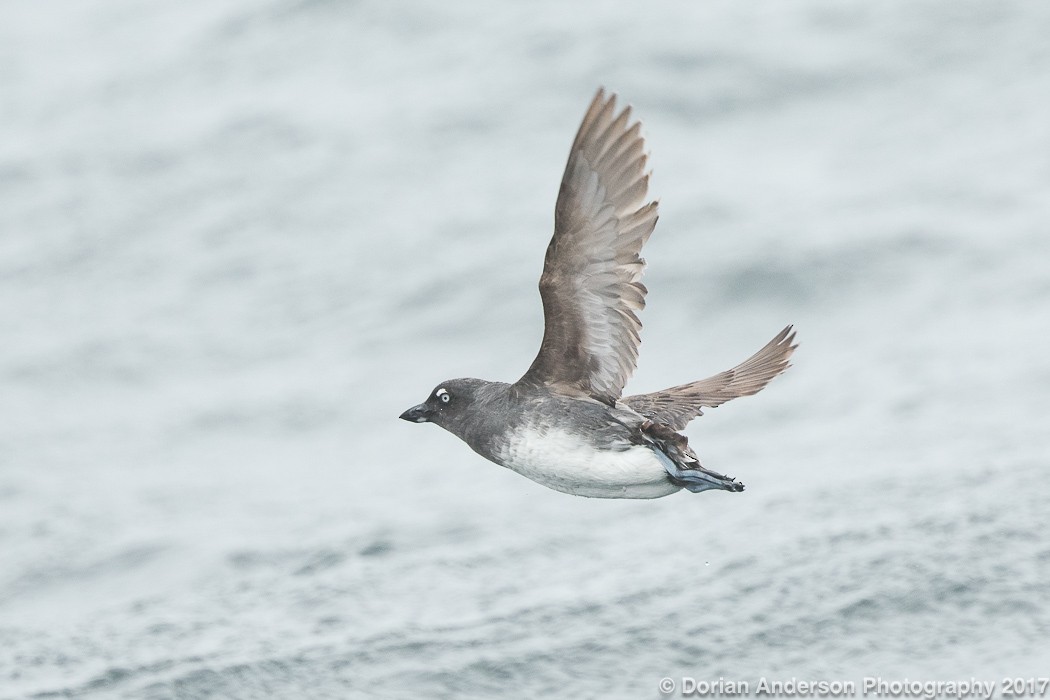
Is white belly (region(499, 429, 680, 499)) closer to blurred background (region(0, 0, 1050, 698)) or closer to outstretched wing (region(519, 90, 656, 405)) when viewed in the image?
outstretched wing (region(519, 90, 656, 405))

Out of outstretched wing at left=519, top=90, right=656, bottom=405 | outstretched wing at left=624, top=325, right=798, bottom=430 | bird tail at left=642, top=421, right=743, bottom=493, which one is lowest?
bird tail at left=642, top=421, right=743, bottom=493

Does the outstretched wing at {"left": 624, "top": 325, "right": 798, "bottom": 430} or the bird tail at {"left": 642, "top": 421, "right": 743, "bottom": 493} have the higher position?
the outstretched wing at {"left": 624, "top": 325, "right": 798, "bottom": 430}

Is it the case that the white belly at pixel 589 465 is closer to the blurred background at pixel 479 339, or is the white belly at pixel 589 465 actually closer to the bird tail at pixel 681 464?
the bird tail at pixel 681 464

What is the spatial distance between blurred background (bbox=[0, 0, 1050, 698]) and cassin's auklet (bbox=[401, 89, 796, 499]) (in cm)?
428

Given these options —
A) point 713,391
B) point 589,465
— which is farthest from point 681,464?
point 713,391

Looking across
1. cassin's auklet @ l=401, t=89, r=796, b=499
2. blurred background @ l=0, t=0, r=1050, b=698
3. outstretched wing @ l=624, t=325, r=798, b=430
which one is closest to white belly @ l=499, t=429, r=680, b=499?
cassin's auklet @ l=401, t=89, r=796, b=499

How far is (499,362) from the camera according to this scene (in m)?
16.4

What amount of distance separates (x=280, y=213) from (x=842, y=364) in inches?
258

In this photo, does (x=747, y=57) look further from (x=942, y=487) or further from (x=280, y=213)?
(x=942, y=487)

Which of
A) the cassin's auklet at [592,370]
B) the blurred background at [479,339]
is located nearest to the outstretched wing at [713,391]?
the cassin's auklet at [592,370]

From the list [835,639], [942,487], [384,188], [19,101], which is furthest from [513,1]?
[835,639]

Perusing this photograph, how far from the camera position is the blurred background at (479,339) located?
1250 cm

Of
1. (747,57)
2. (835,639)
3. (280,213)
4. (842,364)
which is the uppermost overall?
(747,57)

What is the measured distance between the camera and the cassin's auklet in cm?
732
